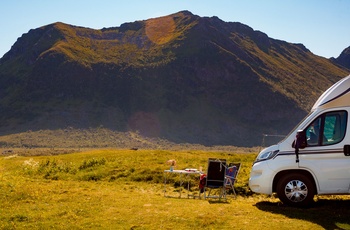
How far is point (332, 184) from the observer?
1216 centimetres

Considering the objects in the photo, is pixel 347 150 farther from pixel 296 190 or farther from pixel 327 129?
pixel 296 190

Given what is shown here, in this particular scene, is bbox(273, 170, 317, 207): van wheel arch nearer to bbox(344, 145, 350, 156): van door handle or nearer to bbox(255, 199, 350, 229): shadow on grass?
bbox(255, 199, 350, 229): shadow on grass

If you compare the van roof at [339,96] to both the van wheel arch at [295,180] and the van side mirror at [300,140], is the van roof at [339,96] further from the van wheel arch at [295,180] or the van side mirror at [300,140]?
A: the van wheel arch at [295,180]

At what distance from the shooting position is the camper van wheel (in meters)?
12.4

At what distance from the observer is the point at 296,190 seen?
41.4 ft

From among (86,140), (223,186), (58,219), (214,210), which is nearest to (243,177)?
(223,186)

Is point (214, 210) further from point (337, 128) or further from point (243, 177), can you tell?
point (243, 177)

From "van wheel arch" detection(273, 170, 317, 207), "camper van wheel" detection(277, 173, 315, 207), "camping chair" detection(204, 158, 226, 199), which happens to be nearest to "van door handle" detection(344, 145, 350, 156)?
"van wheel arch" detection(273, 170, 317, 207)

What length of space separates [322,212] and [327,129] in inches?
106

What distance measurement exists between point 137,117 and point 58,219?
170 m

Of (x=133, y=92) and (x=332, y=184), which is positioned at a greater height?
(x=133, y=92)

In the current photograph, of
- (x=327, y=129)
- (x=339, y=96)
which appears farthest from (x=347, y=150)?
(x=339, y=96)

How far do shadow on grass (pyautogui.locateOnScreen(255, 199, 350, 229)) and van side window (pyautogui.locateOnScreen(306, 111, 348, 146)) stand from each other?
2169mm

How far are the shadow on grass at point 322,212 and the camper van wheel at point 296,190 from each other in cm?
29
